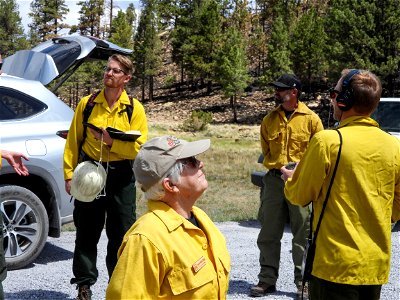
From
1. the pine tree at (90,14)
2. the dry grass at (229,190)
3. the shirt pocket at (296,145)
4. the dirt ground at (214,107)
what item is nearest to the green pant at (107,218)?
the shirt pocket at (296,145)

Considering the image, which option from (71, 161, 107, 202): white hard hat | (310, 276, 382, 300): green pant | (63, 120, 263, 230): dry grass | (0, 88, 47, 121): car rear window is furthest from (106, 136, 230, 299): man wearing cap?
(63, 120, 263, 230): dry grass

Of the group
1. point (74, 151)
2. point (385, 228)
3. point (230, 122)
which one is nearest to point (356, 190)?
point (385, 228)

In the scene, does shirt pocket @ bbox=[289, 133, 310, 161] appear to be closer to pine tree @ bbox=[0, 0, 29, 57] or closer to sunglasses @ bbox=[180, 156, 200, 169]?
sunglasses @ bbox=[180, 156, 200, 169]

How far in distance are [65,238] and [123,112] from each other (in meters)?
3.12

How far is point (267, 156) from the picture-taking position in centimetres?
531

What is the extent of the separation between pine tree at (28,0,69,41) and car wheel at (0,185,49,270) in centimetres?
6214

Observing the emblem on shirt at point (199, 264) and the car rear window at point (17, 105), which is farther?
the car rear window at point (17, 105)

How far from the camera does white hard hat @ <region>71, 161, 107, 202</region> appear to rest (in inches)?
171

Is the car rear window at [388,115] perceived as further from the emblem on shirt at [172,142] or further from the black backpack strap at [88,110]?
the emblem on shirt at [172,142]

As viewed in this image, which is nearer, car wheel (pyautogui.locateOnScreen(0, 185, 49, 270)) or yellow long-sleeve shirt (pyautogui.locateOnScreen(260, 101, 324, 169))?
yellow long-sleeve shirt (pyautogui.locateOnScreen(260, 101, 324, 169))

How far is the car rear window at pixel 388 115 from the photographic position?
32.5 feet

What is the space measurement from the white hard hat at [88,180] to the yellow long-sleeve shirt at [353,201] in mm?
1765

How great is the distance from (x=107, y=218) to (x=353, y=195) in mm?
2288

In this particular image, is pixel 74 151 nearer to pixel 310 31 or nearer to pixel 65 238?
pixel 65 238
